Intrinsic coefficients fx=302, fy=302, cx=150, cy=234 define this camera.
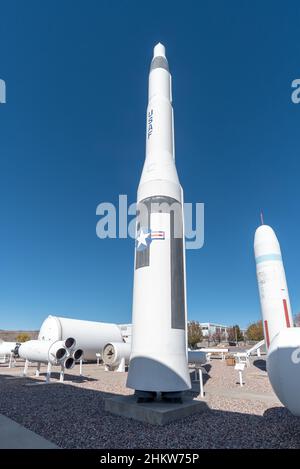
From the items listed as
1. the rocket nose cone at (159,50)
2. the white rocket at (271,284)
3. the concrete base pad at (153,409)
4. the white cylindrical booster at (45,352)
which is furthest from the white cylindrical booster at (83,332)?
the rocket nose cone at (159,50)

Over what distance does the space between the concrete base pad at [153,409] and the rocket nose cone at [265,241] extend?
10.7 meters

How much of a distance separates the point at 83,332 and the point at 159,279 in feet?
55.4

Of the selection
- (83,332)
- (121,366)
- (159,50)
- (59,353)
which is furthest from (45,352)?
(159,50)

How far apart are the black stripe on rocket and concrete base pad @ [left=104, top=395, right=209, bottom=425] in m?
1.90

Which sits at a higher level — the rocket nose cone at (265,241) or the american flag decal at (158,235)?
the rocket nose cone at (265,241)

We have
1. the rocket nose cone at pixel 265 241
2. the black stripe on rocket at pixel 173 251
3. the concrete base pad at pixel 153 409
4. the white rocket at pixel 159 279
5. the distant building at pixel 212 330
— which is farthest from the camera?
the distant building at pixel 212 330

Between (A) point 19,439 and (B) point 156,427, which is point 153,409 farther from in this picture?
(A) point 19,439

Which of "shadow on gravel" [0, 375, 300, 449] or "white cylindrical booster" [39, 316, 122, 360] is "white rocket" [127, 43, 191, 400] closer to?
"shadow on gravel" [0, 375, 300, 449]

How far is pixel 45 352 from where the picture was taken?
14320 mm

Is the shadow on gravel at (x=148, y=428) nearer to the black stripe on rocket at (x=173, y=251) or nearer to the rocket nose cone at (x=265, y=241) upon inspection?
the black stripe on rocket at (x=173, y=251)

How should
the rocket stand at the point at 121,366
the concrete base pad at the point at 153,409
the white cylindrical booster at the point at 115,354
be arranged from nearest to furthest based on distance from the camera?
the concrete base pad at the point at 153,409 → the white cylindrical booster at the point at 115,354 → the rocket stand at the point at 121,366

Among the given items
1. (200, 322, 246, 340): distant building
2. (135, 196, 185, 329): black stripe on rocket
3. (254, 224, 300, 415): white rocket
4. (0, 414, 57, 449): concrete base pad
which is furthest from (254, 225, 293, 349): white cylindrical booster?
(200, 322, 246, 340): distant building

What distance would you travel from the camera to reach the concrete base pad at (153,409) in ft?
22.4
